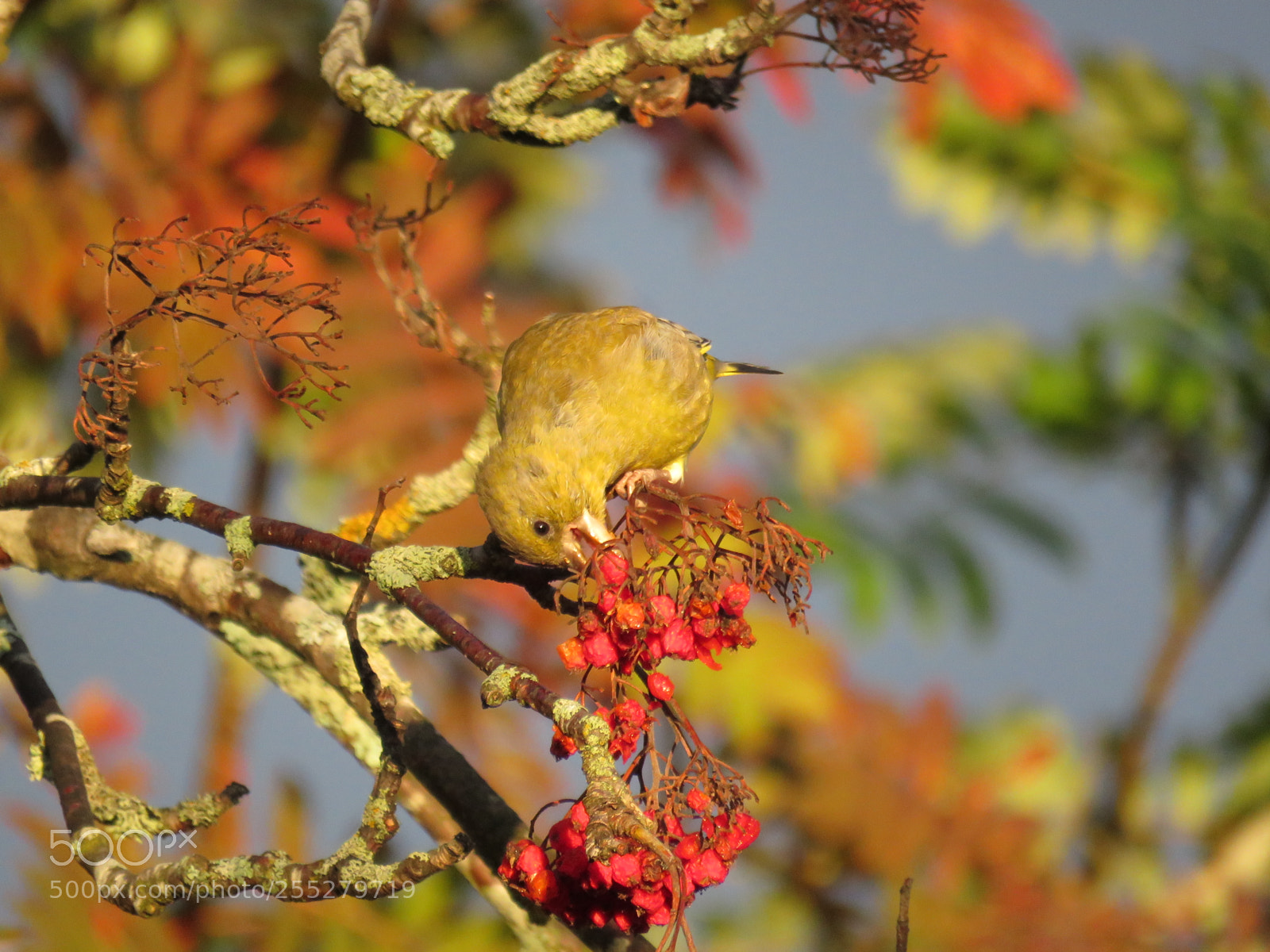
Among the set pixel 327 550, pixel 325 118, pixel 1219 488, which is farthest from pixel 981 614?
pixel 327 550

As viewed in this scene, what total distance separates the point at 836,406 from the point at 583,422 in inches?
104

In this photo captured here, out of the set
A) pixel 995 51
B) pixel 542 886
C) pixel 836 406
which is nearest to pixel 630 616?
pixel 542 886

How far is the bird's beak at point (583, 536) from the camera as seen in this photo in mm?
1280

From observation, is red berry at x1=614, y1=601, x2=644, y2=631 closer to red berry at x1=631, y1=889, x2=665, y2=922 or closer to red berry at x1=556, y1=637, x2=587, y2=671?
red berry at x1=556, y1=637, x2=587, y2=671

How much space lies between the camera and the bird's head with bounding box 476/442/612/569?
1271 millimetres

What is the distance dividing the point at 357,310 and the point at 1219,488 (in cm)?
443

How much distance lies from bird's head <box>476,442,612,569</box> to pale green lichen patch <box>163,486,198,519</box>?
39cm

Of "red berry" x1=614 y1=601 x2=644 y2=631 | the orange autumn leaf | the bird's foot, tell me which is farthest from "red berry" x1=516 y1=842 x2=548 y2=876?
the orange autumn leaf

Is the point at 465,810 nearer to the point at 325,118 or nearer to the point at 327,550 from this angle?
the point at 327,550

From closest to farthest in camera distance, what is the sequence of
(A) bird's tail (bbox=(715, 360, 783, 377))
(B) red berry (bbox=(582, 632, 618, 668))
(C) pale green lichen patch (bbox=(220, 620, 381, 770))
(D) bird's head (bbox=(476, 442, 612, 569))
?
(B) red berry (bbox=(582, 632, 618, 668)) → (C) pale green lichen patch (bbox=(220, 620, 381, 770)) → (D) bird's head (bbox=(476, 442, 612, 569)) → (A) bird's tail (bbox=(715, 360, 783, 377))

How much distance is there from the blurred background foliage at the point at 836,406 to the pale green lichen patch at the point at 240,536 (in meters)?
0.44

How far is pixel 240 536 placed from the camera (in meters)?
0.88

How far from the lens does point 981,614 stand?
5082 millimetres

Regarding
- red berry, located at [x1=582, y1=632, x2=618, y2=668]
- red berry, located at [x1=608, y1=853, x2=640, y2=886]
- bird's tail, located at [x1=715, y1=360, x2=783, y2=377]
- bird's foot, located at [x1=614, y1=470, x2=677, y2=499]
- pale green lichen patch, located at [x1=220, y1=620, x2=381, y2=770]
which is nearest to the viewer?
red berry, located at [x1=608, y1=853, x2=640, y2=886]
